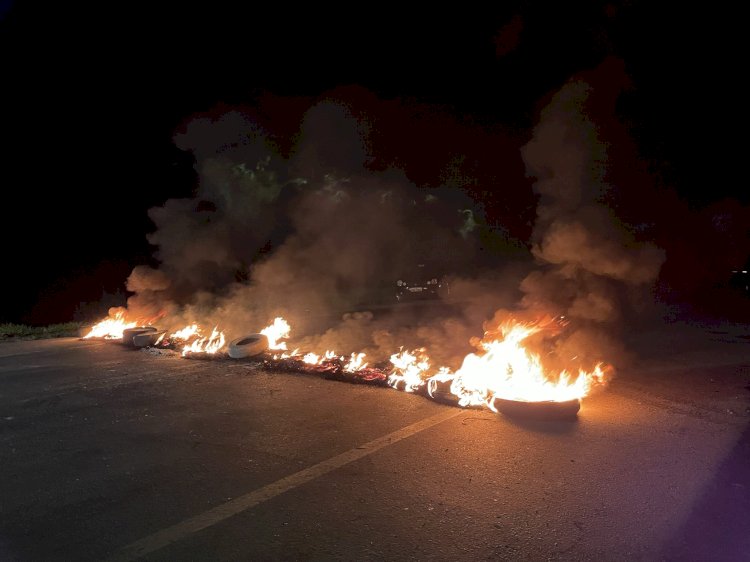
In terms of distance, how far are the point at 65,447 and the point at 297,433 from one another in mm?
2400

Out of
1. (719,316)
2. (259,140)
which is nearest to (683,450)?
(719,316)

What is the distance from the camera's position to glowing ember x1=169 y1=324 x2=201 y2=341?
12.0 meters

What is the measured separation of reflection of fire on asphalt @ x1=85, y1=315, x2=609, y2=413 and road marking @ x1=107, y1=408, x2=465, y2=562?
1.26m

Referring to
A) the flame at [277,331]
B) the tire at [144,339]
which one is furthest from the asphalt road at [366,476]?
the tire at [144,339]

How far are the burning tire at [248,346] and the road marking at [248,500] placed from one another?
5.05 metres

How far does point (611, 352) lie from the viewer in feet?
26.9

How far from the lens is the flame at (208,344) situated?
1064 cm

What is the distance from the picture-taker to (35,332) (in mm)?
15359

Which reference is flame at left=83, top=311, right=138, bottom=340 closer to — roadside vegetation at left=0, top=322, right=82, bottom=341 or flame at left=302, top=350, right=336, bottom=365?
roadside vegetation at left=0, top=322, right=82, bottom=341

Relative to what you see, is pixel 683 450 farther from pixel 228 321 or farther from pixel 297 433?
pixel 228 321

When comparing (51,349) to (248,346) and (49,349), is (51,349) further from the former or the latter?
(248,346)

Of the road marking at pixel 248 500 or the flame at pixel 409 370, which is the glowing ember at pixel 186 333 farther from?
the road marking at pixel 248 500

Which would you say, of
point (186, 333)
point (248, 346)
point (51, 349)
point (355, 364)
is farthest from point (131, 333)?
point (355, 364)

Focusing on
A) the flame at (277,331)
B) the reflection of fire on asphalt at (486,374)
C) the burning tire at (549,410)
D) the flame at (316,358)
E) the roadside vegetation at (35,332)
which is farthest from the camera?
the roadside vegetation at (35,332)
